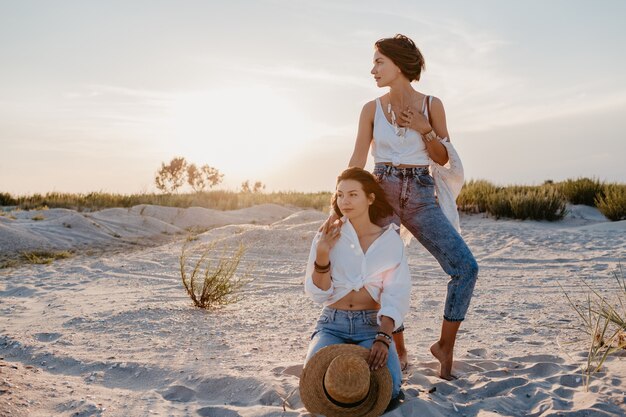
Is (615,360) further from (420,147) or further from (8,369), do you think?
(8,369)

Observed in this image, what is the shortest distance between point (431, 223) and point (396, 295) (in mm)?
577

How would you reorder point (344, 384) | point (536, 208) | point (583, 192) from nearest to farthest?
point (344, 384), point (536, 208), point (583, 192)

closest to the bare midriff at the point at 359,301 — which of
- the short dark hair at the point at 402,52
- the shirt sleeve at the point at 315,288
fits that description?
the shirt sleeve at the point at 315,288

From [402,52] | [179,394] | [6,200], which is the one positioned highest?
[402,52]

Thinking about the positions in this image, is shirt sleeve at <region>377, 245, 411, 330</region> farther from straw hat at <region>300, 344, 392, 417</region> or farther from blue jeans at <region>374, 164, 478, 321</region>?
blue jeans at <region>374, 164, 478, 321</region>

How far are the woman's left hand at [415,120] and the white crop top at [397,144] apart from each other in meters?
0.07

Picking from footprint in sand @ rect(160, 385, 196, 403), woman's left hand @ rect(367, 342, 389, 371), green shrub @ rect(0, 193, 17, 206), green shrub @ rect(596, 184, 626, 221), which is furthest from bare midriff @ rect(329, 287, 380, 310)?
green shrub @ rect(0, 193, 17, 206)

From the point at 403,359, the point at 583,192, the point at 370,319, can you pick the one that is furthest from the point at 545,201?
the point at 370,319

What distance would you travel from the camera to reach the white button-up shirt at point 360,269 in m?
3.45

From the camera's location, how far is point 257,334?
567 cm

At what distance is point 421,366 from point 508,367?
59cm

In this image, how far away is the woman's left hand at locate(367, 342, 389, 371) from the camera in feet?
10.5

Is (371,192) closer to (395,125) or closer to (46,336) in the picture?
(395,125)

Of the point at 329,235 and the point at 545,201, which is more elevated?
the point at 545,201
